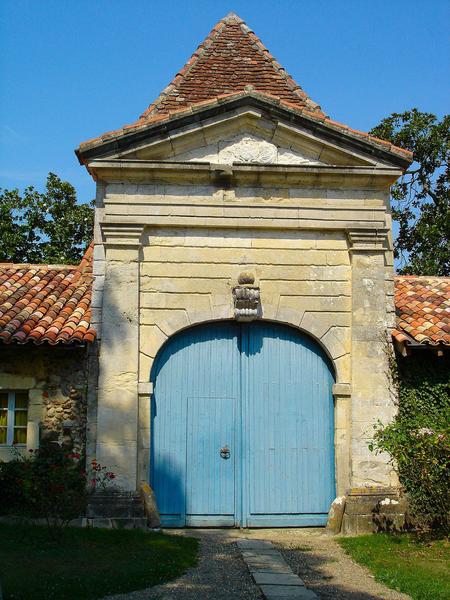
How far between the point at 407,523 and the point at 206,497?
108 inches

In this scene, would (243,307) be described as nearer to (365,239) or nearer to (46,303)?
(365,239)

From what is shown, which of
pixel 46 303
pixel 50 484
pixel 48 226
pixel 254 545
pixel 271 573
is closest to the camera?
pixel 271 573

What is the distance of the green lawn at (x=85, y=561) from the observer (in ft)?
20.5

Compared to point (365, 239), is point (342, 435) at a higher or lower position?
lower

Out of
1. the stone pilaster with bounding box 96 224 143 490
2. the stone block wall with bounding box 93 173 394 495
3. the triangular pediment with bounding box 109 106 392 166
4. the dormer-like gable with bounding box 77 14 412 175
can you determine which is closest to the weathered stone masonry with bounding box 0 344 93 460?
the stone pilaster with bounding box 96 224 143 490

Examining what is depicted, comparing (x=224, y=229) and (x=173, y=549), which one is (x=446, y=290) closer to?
(x=224, y=229)

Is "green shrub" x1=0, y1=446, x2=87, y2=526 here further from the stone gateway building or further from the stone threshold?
the stone threshold

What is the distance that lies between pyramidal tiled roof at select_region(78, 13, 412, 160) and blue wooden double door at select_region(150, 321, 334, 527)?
3534 millimetres

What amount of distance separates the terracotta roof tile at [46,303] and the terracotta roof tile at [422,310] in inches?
176

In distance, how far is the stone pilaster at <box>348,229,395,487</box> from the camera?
32.1 feet

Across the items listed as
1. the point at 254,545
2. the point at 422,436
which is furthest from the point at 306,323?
the point at 254,545

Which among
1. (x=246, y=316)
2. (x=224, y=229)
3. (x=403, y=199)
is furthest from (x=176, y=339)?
(x=403, y=199)

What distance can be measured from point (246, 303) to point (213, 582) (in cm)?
409

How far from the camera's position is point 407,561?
25.7 feet
